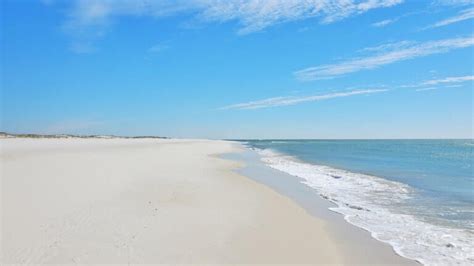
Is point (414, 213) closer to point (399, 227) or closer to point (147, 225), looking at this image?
point (399, 227)

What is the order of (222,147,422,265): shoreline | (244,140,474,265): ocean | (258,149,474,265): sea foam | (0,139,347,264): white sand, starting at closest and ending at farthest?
(0,139,347,264): white sand → (222,147,422,265): shoreline → (258,149,474,265): sea foam → (244,140,474,265): ocean

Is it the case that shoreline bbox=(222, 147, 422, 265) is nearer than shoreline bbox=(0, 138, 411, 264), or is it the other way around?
shoreline bbox=(0, 138, 411, 264)

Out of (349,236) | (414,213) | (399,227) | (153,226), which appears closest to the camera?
(153,226)

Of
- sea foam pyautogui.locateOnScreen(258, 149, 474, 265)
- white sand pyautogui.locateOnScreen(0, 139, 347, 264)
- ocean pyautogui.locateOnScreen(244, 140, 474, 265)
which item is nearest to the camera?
white sand pyautogui.locateOnScreen(0, 139, 347, 264)

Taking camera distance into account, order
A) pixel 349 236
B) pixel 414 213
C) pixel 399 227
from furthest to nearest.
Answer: pixel 414 213
pixel 399 227
pixel 349 236

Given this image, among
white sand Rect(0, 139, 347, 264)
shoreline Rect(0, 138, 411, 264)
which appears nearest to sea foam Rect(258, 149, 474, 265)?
shoreline Rect(0, 138, 411, 264)

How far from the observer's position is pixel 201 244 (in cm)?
705

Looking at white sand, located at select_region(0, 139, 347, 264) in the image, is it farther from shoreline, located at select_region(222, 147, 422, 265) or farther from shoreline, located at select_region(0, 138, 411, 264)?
shoreline, located at select_region(222, 147, 422, 265)

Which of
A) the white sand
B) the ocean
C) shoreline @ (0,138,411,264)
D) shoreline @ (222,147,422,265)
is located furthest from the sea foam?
the white sand

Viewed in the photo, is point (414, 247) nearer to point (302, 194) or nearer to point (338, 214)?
point (338, 214)

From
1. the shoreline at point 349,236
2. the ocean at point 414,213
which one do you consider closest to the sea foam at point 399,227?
the ocean at point 414,213

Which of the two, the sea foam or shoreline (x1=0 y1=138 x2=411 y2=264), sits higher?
shoreline (x1=0 y1=138 x2=411 y2=264)

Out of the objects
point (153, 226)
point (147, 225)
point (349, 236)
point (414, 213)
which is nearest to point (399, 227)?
point (349, 236)

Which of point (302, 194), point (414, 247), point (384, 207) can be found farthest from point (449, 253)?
point (302, 194)
